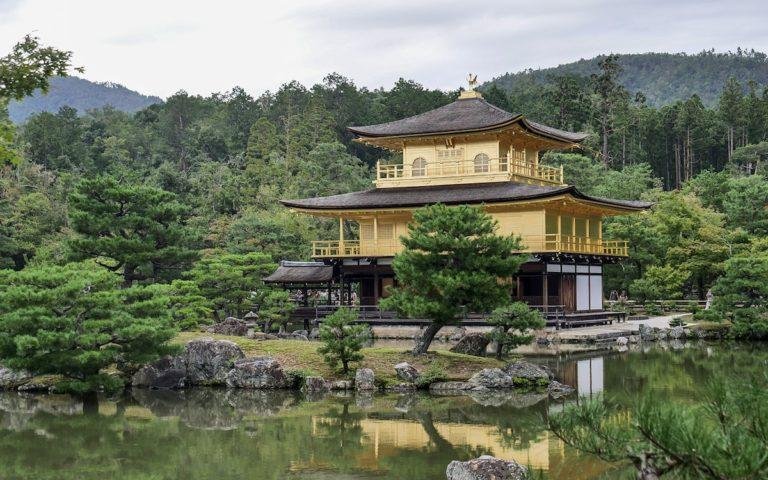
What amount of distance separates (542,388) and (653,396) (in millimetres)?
15008

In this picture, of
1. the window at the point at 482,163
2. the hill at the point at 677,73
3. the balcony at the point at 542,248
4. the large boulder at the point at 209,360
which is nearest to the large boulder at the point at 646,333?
the balcony at the point at 542,248

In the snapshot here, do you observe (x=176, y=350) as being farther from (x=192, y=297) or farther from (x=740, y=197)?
(x=740, y=197)

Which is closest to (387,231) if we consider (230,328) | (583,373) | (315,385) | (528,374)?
(230,328)

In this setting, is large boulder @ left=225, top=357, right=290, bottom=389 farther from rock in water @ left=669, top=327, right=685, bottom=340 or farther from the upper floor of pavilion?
rock in water @ left=669, top=327, right=685, bottom=340

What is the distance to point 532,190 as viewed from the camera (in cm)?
3216

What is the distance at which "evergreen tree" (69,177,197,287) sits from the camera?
29219mm

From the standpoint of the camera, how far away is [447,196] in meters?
33.3

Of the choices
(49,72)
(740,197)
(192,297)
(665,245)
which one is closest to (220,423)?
(49,72)

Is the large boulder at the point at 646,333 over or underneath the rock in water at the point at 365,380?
underneath

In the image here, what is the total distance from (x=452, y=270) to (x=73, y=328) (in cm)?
816

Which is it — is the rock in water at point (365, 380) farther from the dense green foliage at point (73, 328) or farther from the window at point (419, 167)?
the window at point (419, 167)

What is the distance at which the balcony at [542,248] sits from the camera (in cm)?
3173

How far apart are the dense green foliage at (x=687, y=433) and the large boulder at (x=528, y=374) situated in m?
14.6

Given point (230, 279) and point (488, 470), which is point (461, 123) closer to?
point (230, 279)
